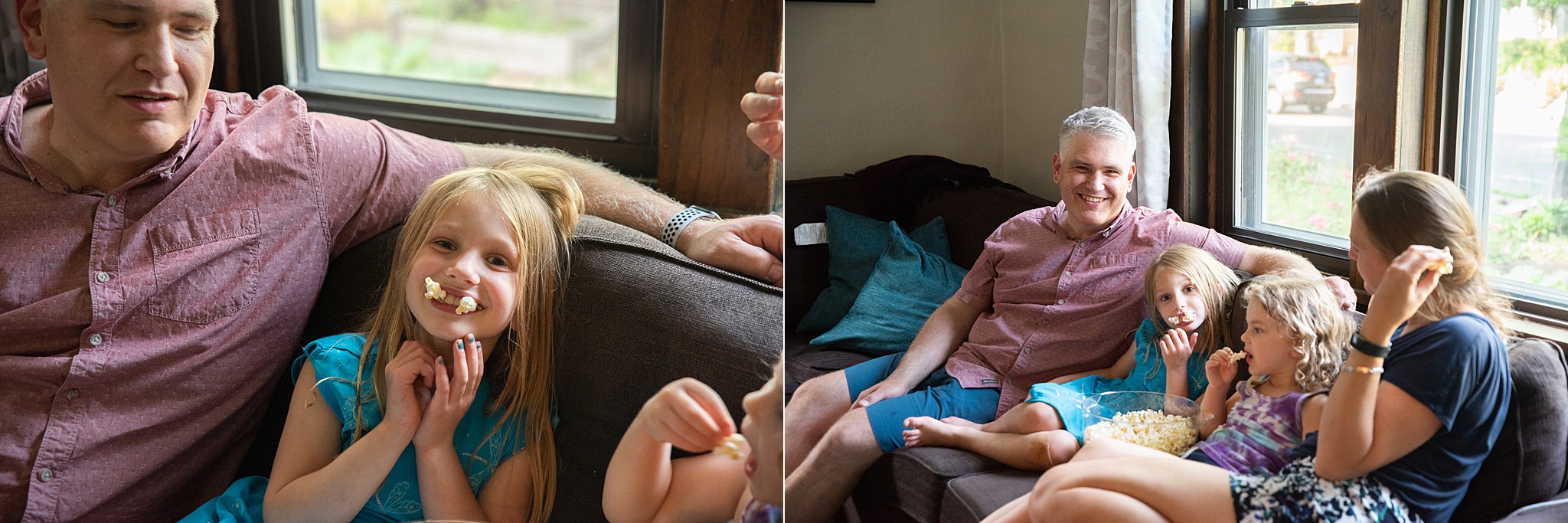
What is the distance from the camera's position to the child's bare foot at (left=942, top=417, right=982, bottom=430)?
2.41 ft

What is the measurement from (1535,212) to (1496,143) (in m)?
0.05

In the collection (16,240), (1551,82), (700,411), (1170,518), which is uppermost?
(1551,82)

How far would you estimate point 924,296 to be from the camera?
0.79 meters

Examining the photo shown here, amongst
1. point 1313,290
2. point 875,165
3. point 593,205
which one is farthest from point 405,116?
point 1313,290

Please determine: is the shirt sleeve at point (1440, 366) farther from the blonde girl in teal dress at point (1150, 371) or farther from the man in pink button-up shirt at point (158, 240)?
the man in pink button-up shirt at point (158, 240)

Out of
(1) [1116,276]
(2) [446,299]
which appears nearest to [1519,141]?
(1) [1116,276]

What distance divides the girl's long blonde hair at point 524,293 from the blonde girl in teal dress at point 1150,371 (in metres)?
0.37

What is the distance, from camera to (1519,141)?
0.54 metres

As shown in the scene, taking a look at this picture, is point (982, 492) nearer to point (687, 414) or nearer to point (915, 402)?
point (915, 402)

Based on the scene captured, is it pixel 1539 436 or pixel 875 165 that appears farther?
pixel 875 165

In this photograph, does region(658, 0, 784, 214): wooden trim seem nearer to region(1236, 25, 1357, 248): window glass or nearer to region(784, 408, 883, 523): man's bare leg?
region(784, 408, 883, 523): man's bare leg

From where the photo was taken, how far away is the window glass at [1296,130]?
62cm

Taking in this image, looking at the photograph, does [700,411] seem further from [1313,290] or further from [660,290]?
[1313,290]

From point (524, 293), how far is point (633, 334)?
76 mm
